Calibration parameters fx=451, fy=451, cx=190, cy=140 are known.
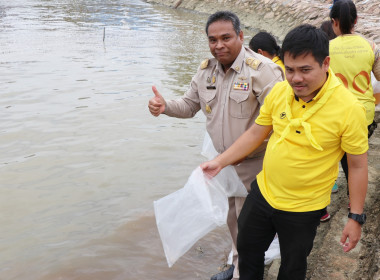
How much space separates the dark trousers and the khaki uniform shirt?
50cm

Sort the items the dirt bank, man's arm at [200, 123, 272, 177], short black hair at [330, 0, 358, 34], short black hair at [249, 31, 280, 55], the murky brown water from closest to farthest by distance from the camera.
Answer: man's arm at [200, 123, 272, 177] → short black hair at [330, 0, 358, 34] → short black hair at [249, 31, 280, 55] → the murky brown water → the dirt bank

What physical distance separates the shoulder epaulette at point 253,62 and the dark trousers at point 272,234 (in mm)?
764

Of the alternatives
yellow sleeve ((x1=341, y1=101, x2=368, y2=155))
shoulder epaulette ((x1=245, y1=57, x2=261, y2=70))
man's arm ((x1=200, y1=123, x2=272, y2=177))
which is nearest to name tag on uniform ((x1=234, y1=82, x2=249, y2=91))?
shoulder epaulette ((x1=245, y1=57, x2=261, y2=70))

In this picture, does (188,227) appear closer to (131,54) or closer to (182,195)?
(182,195)

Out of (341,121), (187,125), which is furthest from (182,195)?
(187,125)

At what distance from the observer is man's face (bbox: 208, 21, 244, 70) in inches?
108

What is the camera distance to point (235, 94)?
9.05 feet

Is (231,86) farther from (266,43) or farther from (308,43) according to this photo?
(266,43)

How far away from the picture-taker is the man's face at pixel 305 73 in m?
2.01

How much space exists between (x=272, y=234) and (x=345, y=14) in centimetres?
172

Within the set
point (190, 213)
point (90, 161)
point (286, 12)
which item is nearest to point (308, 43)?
point (190, 213)

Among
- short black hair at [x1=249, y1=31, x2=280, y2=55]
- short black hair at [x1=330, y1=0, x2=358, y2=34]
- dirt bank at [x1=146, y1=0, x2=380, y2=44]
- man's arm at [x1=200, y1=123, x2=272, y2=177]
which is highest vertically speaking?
short black hair at [x1=330, y1=0, x2=358, y2=34]

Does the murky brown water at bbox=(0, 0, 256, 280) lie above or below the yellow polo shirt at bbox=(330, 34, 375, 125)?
below

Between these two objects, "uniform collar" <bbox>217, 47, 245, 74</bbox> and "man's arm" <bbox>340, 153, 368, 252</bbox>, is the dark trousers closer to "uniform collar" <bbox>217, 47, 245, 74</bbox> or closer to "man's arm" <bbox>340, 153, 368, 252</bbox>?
"man's arm" <bbox>340, 153, 368, 252</bbox>
